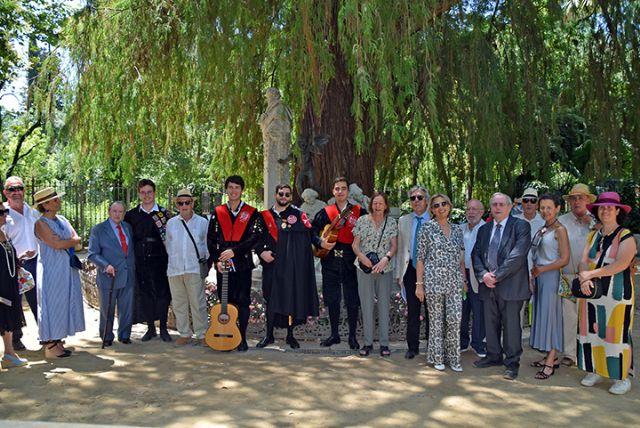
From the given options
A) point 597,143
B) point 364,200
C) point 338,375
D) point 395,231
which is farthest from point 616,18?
point 338,375

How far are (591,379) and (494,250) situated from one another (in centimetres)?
134

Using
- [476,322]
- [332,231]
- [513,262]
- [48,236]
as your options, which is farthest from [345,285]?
[48,236]

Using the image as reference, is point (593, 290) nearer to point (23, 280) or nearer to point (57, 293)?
point (57, 293)

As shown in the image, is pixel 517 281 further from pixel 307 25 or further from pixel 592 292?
pixel 307 25

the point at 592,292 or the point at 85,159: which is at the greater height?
the point at 85,159

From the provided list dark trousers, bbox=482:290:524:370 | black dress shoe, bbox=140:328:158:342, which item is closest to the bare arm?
black dress shoe, bbox=140:328:158:342

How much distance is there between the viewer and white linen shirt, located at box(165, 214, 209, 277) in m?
6.59

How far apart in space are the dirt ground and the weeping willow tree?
2902 millimetres

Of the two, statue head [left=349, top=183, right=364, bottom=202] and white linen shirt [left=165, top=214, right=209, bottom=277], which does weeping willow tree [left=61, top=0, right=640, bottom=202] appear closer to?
statue head [left=349, top=183, right=364, bottom=202]

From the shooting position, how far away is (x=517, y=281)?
5555mm

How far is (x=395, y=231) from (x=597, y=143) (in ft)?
15.9

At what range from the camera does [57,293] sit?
609cm

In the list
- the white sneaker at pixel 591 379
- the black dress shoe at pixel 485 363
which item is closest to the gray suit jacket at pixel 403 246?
the black dress shoe at pixel 485 363

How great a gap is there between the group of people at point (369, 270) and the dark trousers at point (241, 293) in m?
0.01
